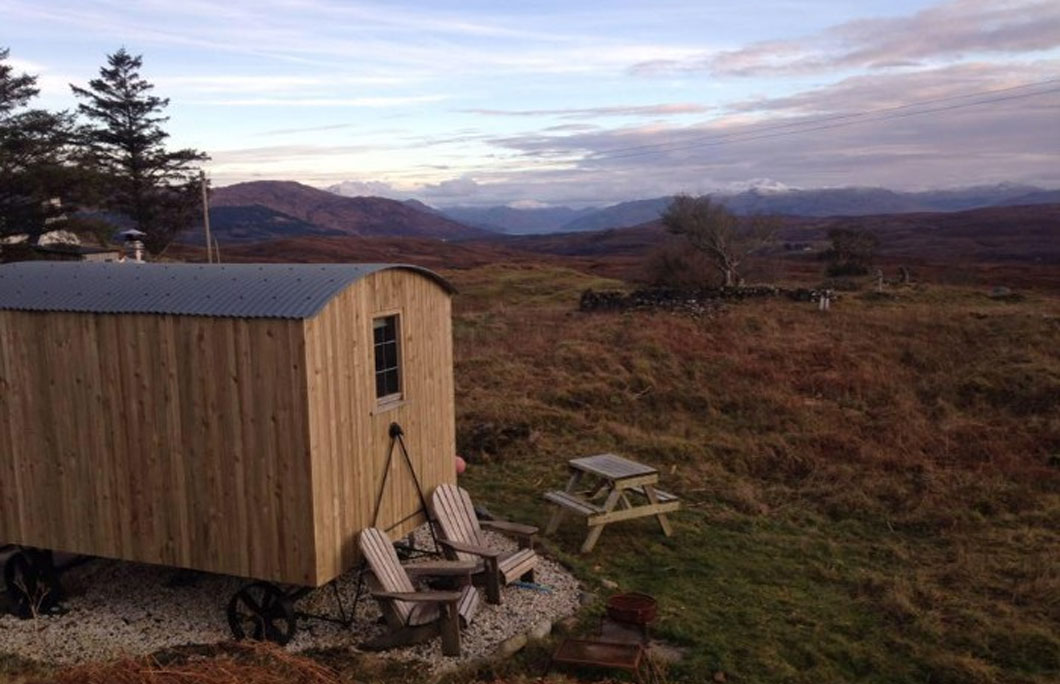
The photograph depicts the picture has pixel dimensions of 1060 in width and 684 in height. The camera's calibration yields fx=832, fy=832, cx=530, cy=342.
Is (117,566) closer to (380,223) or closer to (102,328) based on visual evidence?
(102,328)

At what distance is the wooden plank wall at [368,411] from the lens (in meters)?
7.24

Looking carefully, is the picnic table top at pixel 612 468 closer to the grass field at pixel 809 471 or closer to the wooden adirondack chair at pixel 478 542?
the grass field at pixel 809 471

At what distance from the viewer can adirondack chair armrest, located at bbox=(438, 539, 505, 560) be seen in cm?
802

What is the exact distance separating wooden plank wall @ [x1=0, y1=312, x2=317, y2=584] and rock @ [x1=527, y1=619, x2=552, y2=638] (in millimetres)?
1972

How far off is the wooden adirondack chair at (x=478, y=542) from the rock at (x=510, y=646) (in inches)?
33.8

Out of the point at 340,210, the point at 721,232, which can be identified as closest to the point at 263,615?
the point at 721,232

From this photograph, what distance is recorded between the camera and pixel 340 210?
182m

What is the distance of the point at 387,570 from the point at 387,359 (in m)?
2.10

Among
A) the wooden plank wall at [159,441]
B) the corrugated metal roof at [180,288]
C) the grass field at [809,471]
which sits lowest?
the grass field at [809,471]

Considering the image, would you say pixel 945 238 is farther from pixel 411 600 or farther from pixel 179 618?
pixel 179 618

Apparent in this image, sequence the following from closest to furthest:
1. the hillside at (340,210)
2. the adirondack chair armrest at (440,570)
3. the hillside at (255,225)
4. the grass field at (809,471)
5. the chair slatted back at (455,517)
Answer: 1. the grass field at (809,471)
2. the adirondack chair armrest at (440,570)
3. the chair slatted back at (455,517)
4. the hillside at (255,225)
5. the hillside at (340,210)

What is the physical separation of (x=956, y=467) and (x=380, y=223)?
576 ft

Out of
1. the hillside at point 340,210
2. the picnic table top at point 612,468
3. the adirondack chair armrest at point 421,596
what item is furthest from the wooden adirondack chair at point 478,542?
the hillside at point 340,210

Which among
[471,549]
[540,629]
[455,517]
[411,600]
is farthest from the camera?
[455,517]
